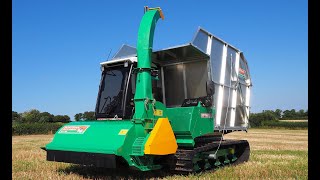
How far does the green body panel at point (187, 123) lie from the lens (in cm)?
766

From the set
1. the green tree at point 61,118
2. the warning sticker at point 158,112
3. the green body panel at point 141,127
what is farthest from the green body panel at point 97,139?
the green tree at point 61,118

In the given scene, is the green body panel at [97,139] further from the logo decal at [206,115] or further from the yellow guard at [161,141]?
the logo decal at [206,115]

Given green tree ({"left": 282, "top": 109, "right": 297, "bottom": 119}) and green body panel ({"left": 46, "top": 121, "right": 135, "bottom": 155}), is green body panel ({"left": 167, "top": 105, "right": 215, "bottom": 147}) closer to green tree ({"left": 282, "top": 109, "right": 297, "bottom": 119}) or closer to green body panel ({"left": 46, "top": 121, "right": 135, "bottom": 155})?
green body panel ({"left": 46, "top": 121, "right": 135, "bottom": 155})

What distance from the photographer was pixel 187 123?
7.66m

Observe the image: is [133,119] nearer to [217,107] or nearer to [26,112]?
[217,107]

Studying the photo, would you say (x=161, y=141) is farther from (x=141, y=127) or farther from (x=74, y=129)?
(x=74, y=129)

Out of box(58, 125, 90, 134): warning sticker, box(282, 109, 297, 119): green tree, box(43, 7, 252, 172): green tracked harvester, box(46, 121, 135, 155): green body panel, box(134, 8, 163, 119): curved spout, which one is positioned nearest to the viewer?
box(46, 121, 135, 155): green body panel

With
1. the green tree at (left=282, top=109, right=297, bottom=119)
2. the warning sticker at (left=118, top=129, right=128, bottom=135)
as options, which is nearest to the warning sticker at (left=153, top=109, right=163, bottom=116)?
the warning sticker at (left=118, top=129, right=128, bottom=135)

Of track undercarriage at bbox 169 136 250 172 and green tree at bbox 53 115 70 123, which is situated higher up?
track undercarriage at bbox 169 136 250 172

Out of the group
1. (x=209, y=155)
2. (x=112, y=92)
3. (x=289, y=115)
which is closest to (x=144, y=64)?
(x=112, y=92)

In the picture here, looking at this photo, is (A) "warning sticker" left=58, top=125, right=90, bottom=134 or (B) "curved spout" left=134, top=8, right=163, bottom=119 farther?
(A) "warning sticker" left=58, top=125, right=90, bottom=134

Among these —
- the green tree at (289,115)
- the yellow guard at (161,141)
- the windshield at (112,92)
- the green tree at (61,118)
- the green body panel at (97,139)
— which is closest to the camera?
the green body panel at (97,139)

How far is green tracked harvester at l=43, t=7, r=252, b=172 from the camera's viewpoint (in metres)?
6.73
